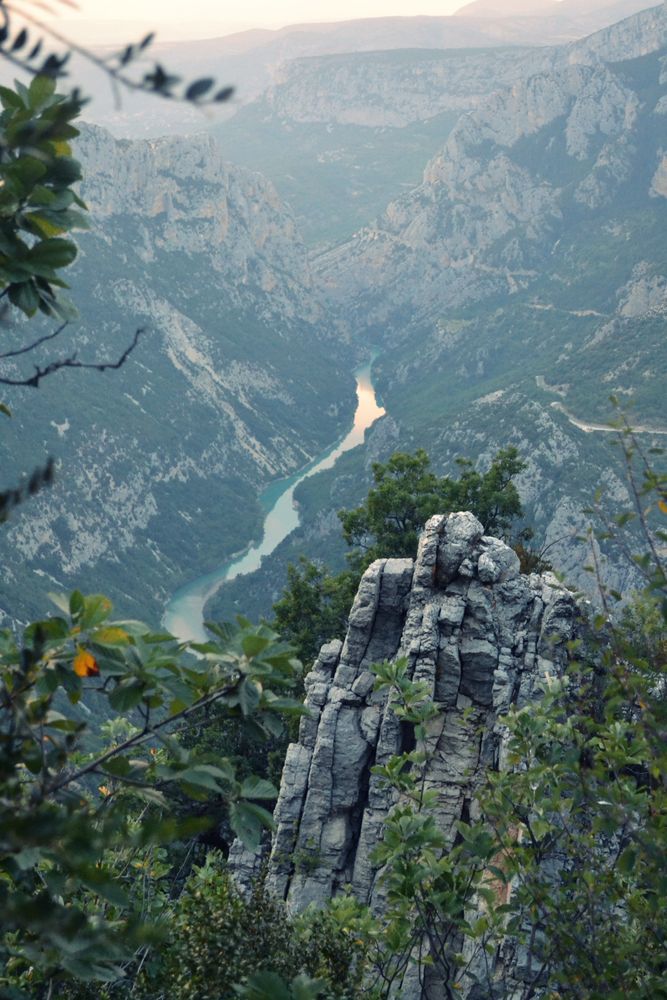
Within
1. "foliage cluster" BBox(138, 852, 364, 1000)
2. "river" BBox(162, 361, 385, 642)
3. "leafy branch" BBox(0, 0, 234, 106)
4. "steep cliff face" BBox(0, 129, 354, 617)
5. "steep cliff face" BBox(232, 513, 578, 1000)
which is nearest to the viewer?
"leafy branch" BBox(0, 0, 234, 106)

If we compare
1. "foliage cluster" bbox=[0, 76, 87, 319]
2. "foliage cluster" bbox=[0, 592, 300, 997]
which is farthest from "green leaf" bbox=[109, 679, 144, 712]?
"foliage cluster" bbox=[0, 76, 87, 319]

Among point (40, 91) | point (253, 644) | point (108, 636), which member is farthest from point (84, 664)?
point (40, 91)

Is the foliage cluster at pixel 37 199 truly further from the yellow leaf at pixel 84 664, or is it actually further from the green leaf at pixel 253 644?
the green leaf at pixel 253 644

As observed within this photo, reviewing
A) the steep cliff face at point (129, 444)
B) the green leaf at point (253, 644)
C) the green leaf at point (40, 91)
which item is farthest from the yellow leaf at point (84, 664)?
the steep cliff face at point (129, 444)

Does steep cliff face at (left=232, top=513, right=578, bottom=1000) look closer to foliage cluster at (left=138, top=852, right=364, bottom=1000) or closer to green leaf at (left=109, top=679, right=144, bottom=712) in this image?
foliage cluster at (left=138, top=852, right=364, bottom=1000)

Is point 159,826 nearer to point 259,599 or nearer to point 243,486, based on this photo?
point 259,599

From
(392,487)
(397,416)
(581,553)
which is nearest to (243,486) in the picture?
(397,416)
